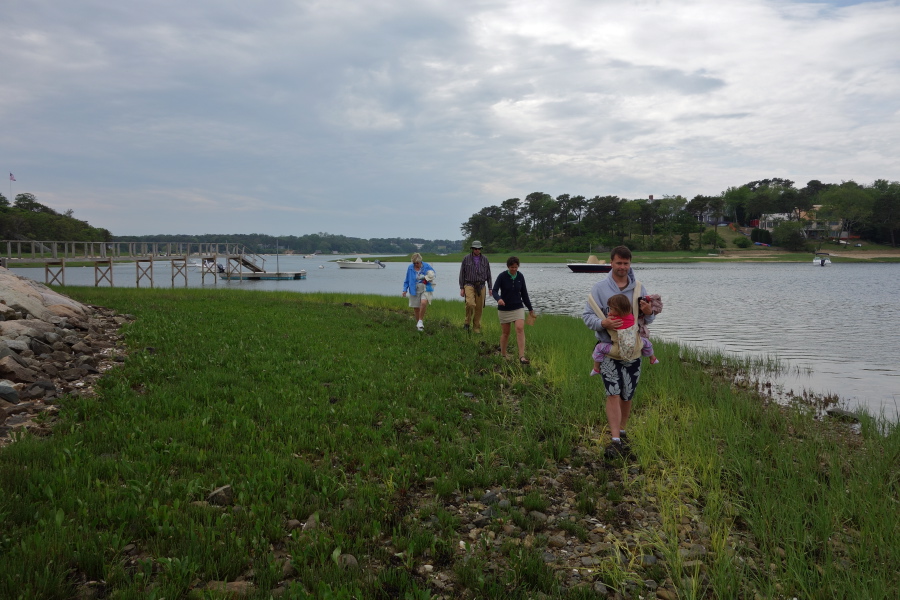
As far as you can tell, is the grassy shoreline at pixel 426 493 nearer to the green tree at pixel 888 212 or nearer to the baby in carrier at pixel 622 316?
the baby in carrier at pixel 622 316

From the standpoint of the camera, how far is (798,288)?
38281mm

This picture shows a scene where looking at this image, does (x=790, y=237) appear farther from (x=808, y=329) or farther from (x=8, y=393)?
(x=8, y=393)

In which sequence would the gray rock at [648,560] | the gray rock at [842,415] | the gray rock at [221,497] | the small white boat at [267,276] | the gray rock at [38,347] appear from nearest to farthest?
1. the gray rock at [648,560]
2. the gray rock at [221,497]
3. the gray rock at [842,415]
4. the gray rock at [38,347]
5. the small white boat at [267,276]

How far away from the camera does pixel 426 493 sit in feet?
17.1

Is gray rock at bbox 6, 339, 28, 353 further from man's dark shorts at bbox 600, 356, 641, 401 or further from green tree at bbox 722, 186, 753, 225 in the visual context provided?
green tree at bbox 722, 186, 753, 225

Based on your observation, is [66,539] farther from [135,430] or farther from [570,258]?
[570,258]

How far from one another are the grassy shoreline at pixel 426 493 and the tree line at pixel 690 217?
11700cm

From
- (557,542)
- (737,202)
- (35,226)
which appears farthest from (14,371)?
(737,202)

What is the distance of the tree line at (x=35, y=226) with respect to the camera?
80.8 metres

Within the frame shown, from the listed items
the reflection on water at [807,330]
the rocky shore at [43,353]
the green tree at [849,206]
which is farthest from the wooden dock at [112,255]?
the green tree at [849,206]

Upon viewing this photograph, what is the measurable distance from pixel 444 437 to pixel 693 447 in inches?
118

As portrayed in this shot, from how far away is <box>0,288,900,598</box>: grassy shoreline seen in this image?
12.1 ft

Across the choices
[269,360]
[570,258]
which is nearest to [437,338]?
[269,360]

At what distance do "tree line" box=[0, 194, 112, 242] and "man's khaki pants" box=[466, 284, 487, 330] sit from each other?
300 feet
